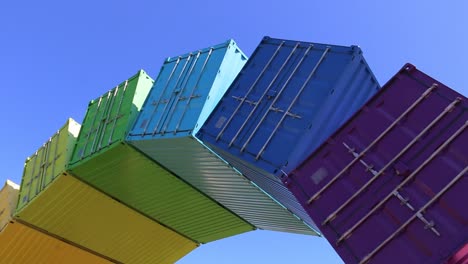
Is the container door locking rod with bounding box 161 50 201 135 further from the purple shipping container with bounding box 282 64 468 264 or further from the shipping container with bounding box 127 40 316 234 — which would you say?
the purple shipping container with bounding box 282 64 468 264

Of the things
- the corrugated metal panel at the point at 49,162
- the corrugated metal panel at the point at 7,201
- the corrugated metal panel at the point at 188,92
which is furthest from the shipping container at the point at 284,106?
the corrugated metal panel at the point at 7,201

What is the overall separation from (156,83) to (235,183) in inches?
156

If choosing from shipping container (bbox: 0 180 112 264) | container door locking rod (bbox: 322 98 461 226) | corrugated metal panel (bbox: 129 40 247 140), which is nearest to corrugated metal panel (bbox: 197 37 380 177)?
corrugated metal panel (bbox: 129 40 247 140)

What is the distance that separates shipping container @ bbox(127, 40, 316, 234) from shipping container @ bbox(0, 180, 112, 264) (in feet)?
19.2

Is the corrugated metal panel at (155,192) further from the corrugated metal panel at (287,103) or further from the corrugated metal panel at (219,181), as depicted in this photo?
the corrugated metal panel at (287,103)

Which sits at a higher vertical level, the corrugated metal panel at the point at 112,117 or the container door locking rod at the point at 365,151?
the corrugated metal panel at the point at 112,117

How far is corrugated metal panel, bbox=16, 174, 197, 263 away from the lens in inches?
623

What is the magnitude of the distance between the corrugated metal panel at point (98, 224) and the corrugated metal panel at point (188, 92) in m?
3.71

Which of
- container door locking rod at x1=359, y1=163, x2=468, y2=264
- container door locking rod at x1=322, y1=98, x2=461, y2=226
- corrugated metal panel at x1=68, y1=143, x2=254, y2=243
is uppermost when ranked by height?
corrugated metal panel at x1=68, y1=143, x2=254, y2=243

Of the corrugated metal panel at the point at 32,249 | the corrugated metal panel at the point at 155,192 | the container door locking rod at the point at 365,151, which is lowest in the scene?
the container door locking rod at the point at 365,151

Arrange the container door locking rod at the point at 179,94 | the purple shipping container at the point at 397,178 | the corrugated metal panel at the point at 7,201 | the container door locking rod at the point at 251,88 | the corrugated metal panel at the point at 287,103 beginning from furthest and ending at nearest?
the corrugated metal panel at the point at 7,201, the container door locking rod at the point at 179,94, the container door locking rod at the point at 251,88, the corrugated metal panel at the point at 287,103, the purple shipping container at the point at 397,178

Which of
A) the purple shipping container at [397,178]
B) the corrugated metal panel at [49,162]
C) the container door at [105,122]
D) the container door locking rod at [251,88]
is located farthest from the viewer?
the corrugated metal panel at [49,162]

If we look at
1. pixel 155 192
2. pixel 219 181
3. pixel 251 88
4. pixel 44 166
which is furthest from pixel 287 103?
pixel 44 166

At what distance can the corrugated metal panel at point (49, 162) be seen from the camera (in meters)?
16.2
